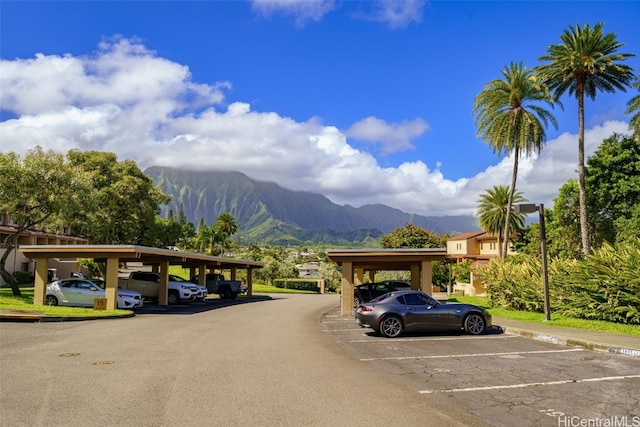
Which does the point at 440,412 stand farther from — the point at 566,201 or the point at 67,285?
the point at 566,201

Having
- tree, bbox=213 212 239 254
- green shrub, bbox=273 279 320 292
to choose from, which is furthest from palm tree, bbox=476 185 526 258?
tree, bbox=213 212 239 254

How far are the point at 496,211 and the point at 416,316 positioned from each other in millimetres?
49660

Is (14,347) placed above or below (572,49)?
below

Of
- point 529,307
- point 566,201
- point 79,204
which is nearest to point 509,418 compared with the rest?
point 529,307

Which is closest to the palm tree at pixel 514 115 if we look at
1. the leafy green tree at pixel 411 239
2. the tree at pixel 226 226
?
the leafy green tree at pixel 411 239

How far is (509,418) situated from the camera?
6438mm

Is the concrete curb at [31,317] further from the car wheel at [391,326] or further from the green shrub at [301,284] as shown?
the green shrub at [301,284]

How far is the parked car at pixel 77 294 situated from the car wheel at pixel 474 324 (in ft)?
51.0

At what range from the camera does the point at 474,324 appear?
15.5 m

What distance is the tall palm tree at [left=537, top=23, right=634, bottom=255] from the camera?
2889 centimetres

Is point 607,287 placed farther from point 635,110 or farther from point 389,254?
point 635,110

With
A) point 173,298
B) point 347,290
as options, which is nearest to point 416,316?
point 347,290

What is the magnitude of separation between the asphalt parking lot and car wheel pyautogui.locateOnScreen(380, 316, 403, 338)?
315 mm

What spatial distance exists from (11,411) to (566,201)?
43057mm
